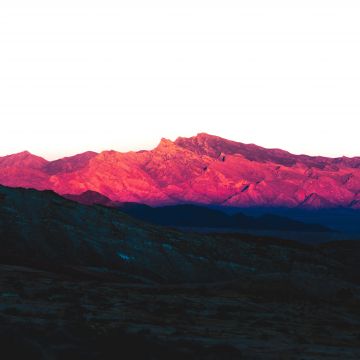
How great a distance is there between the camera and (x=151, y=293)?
4072cm

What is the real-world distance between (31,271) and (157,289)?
9.16 metres

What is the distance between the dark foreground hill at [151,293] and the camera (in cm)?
2103

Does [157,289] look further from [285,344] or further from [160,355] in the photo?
[160,355]

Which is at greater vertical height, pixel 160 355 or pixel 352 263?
pixel 160 355

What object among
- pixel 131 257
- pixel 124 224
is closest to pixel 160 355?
pixel 131 257

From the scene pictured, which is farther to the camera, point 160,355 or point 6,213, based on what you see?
point 6,213

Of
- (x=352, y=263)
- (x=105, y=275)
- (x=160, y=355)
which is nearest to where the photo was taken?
(x=160, y=355)

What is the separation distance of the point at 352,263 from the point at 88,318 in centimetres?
6814

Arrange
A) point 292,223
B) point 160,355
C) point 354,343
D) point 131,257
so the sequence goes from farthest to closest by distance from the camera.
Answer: point 292,223 < point 131,257 < point 354,343 < point 160,355

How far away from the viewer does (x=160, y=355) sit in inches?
736

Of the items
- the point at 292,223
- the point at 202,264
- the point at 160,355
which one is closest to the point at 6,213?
the point at 202,264

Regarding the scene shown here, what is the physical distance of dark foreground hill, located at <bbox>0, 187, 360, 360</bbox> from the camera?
21031 mm

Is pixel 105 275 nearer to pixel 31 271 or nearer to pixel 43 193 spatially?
pixel 31 271

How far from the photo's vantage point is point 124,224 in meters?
Result: 71.6
